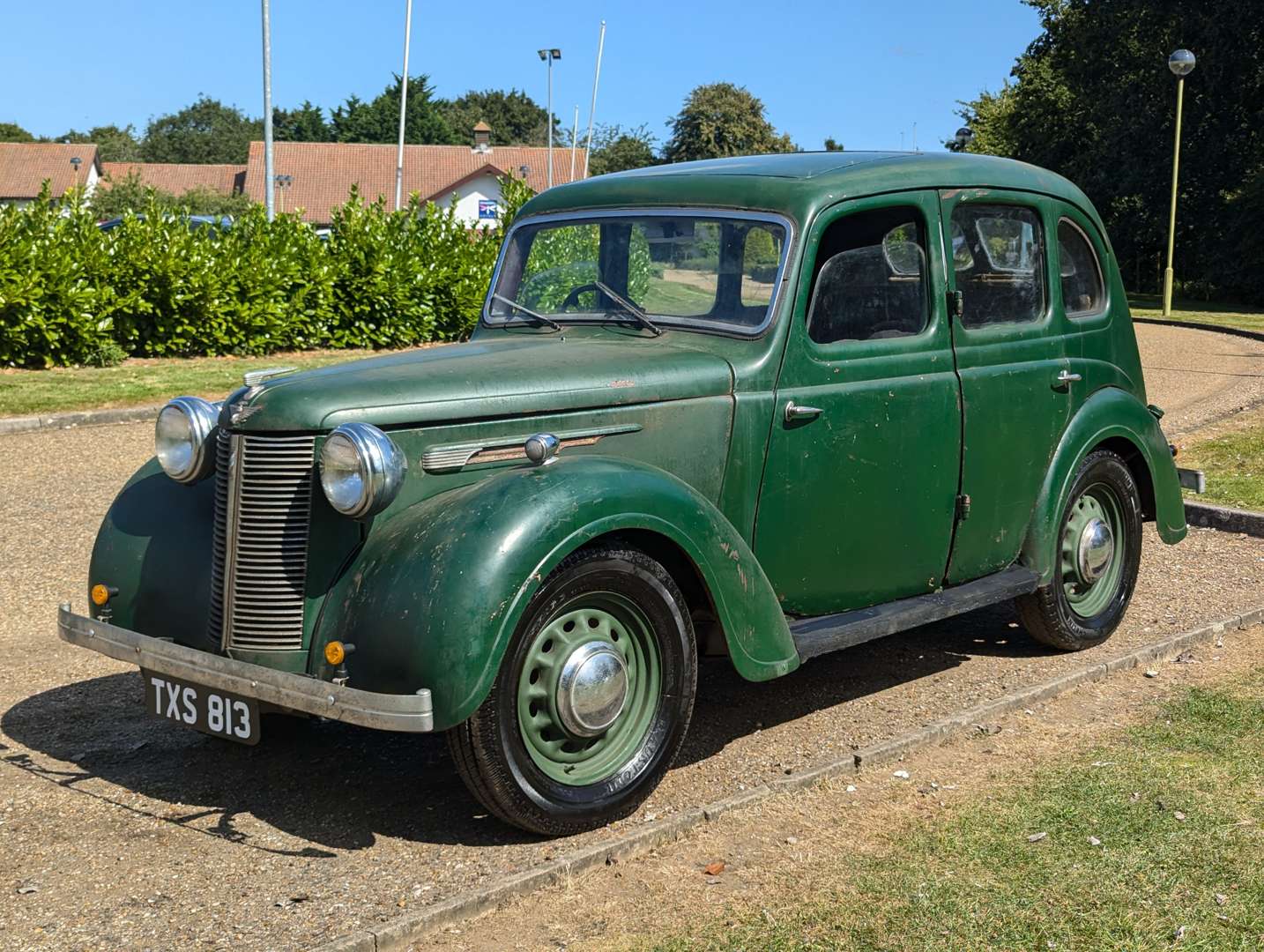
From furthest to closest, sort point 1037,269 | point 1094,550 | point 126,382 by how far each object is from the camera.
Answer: point 126,382, point 1094,550, point 1037,269

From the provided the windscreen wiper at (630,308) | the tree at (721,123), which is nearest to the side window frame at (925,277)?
the windscreen wiper at (630,308)

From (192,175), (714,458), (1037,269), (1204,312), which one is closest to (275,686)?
(714,458)

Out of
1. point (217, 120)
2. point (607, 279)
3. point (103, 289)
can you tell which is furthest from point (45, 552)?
point (217, 120)

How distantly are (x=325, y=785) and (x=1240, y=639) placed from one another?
13.6ft

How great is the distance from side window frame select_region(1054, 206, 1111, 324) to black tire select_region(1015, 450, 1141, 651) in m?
0.61

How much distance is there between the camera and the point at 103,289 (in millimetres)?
15508

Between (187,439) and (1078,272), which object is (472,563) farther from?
(1078,272)

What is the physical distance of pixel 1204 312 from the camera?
29953 millimetres

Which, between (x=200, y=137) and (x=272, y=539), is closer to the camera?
(x=272, y=539)

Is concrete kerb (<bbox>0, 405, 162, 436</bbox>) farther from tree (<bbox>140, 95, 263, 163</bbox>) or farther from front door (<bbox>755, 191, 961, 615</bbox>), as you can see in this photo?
tree (<bbox>140, 95, 263, 163</bbox>)

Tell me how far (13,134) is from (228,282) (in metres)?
106

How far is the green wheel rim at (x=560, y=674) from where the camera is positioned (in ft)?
13.4

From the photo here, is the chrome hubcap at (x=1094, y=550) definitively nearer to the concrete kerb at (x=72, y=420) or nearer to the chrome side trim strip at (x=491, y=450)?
the chrome side trim strip at (x=491, y=450)

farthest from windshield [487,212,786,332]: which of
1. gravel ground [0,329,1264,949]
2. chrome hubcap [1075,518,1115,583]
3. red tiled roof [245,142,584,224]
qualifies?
red tiled roof [245,142,584,224]
